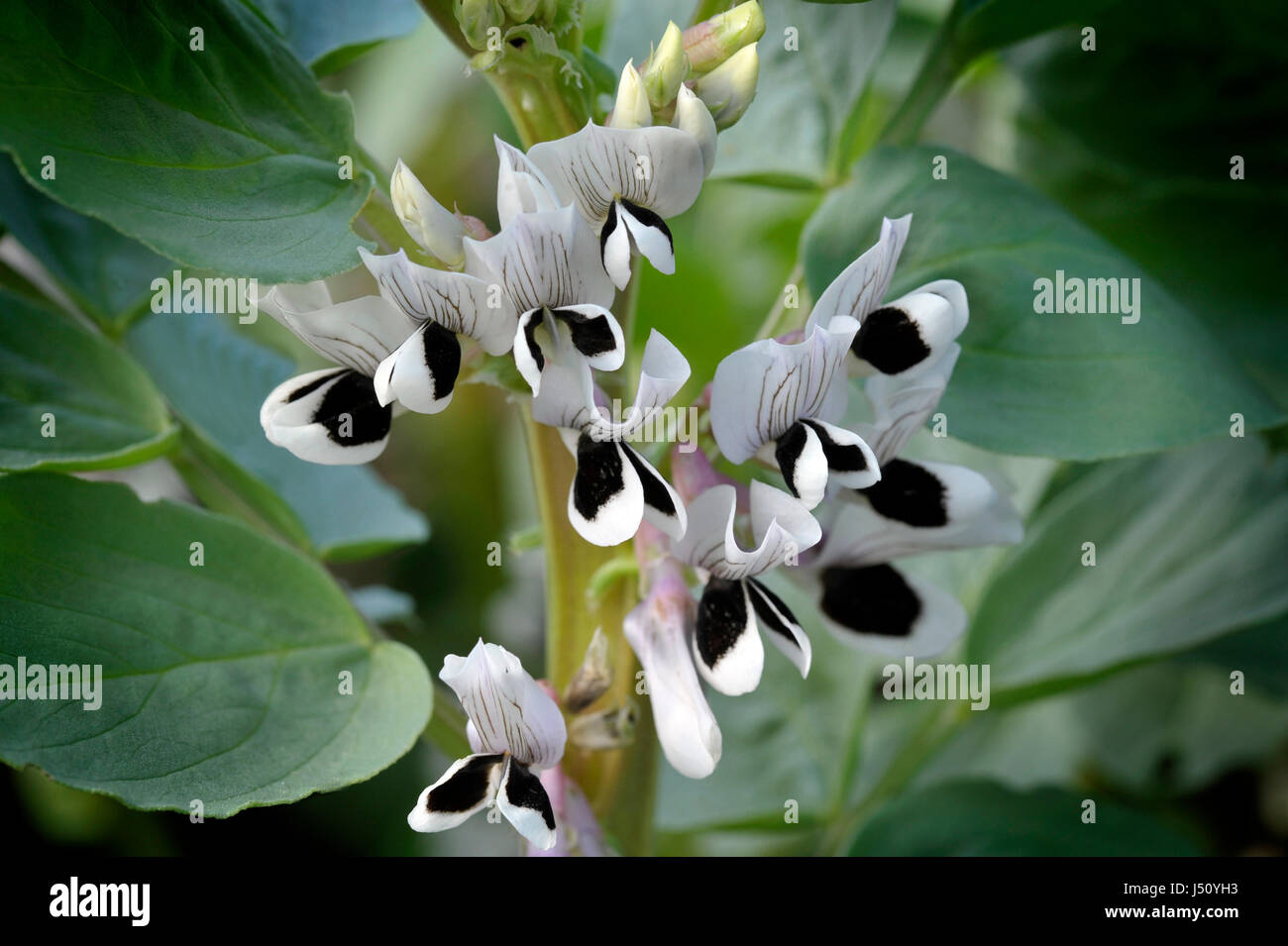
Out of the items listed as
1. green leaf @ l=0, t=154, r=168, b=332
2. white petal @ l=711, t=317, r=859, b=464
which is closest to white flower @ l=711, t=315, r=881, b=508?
white petal @ l=711, t=317, r=859, b=464

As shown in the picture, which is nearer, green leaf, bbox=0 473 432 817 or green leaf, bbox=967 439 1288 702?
green leaf, bbox=0 473 432 817

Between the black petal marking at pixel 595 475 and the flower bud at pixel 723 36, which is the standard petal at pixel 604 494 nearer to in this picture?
the black petal marking at pixel 595 475

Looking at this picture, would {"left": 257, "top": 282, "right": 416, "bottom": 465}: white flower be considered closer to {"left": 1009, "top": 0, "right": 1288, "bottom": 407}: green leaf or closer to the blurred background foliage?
the blurred background foliage

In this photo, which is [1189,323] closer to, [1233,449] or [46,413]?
[1233,449]

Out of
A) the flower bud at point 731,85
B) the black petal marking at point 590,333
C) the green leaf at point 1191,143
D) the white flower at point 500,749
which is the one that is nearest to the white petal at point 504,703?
the white flower at point 500,749

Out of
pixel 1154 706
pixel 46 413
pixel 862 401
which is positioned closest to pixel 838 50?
pixel 862 401

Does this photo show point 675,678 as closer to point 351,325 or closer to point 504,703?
point 504,703
